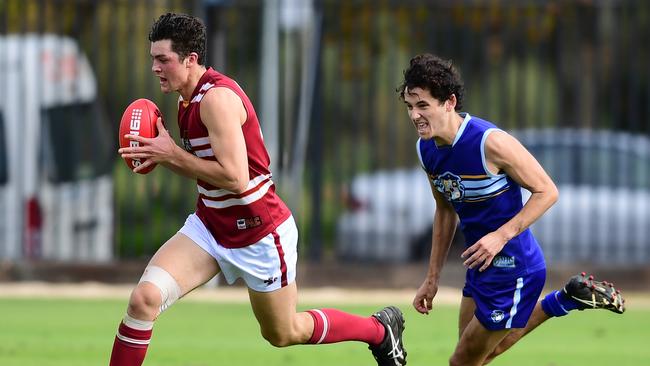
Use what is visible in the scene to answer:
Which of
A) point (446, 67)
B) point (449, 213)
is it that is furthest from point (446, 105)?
point (449, 213)

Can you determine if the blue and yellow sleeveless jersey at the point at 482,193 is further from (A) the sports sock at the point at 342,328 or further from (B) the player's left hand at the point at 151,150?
(B) the player's left hand at the point at 151,150

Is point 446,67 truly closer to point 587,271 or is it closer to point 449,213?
point 449,213

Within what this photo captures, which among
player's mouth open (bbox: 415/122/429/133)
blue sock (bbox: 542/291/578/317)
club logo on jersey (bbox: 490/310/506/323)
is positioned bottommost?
blue sock (bbox: 542/291/578/317)

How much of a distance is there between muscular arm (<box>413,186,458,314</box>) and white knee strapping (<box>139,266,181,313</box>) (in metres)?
1.25

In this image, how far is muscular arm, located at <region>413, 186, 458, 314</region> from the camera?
7005mm

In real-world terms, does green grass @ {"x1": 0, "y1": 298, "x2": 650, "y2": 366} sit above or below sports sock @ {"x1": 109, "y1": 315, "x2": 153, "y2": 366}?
below

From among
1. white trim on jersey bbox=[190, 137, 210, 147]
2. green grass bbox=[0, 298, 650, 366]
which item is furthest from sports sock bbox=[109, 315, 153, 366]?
green grass bbox=[0, 298, 650, 366]

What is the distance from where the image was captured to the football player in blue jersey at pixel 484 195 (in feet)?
21.4

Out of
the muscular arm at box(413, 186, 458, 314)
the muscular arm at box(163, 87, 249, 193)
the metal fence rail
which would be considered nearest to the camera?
the muscular arm at box(163, 87, 249, 193)

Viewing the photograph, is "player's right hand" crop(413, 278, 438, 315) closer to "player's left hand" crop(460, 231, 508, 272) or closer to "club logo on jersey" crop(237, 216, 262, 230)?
"player's left hand" crop(460, 231, 508, 272)

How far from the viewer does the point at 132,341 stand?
6492 mm

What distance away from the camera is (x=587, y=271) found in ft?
45.9

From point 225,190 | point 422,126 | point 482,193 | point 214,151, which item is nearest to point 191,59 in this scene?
point 214,151

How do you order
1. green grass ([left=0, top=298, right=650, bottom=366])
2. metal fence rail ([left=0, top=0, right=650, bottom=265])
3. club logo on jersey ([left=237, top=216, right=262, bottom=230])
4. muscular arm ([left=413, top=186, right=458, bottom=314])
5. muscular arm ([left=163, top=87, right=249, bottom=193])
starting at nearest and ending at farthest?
muscular arm ([left=163, top=87, right=249, bottom=193])
club logo on jersey ([left=237, top=216, right=262, bottom=230])
muscular arm ([left=413, top=186, right=458, bottom=314])
green grass ([left=0, top=298, right=650, bottom=366])
metal fence rail ([left=0, top=0, right=650, bottom=265])
